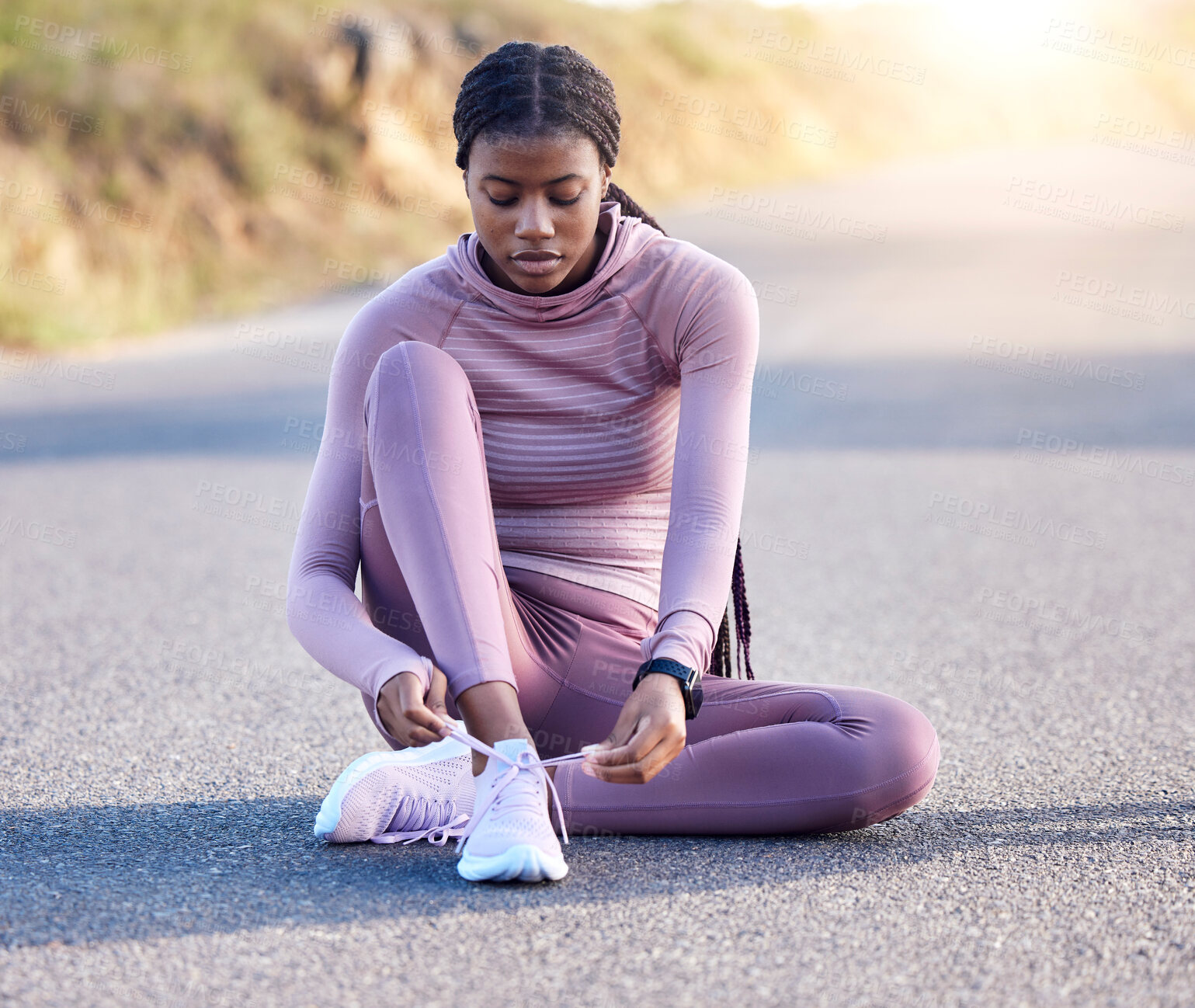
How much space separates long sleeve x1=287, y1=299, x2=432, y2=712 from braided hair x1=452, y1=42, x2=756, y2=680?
1.33 ft

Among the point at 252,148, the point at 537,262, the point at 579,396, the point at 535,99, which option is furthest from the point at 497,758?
the point at 252,148

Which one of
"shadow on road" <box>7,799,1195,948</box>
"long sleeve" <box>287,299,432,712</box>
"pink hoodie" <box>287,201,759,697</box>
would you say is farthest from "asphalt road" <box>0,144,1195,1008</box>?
"pink hoodie" <box>287,201,759,697</box>

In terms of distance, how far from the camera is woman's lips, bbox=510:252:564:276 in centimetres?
260

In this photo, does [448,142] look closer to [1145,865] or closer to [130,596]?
[130,596]

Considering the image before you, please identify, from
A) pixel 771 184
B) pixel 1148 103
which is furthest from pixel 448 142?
pixel 1148 103

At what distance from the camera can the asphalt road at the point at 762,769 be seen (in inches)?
79.7

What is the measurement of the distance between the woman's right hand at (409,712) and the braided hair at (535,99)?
676 mm

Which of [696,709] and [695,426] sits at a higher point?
[695,426]

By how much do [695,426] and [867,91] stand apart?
3636 cm

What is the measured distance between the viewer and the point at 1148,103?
152 ft

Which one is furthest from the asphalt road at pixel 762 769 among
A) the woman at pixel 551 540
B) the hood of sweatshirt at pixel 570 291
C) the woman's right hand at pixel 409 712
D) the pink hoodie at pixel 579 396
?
the hood of sweatshirt at pixel 570 291

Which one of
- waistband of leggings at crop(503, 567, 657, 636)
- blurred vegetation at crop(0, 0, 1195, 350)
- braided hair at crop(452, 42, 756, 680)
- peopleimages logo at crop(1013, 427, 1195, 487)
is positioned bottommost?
waistband of leggings at crop(503, 567, 657, 636)

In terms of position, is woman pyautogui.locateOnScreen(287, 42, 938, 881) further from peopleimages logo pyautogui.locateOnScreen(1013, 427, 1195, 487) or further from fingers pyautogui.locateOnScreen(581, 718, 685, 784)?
peopleimages logo pyautogui.locateOnScreen(1013, 427, 1195, 487)

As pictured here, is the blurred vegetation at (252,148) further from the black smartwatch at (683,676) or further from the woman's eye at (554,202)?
the black smartwatch at (683,676)
